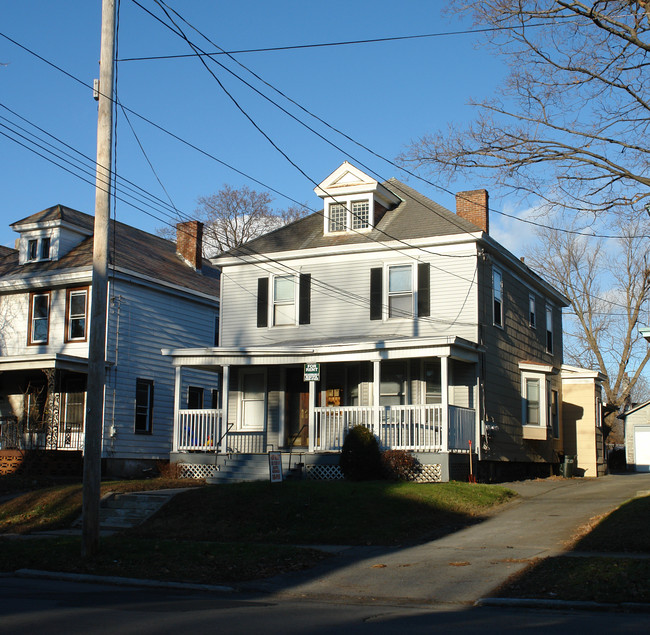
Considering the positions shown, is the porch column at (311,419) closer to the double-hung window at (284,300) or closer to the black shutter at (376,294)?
the black shutter at (376,294)

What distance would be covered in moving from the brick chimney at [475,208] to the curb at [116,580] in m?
17.1

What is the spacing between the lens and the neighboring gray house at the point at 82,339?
87.1 ft

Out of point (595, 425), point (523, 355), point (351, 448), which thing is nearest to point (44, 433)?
point (351, 448)

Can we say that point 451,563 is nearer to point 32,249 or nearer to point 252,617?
point 252,617

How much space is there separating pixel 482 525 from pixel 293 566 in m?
4.78

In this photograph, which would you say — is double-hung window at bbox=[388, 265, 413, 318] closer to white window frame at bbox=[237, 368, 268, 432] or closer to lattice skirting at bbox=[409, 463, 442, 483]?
white window frame at bbox=[237, 368, 268, 432]

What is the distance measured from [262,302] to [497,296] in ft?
23.9

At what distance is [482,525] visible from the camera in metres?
15.4

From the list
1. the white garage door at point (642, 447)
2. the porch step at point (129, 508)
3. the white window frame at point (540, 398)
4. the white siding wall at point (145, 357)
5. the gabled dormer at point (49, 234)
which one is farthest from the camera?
the white garage door at point (642, 447)

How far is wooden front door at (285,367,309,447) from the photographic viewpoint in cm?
2445

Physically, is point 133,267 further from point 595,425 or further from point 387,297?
point 595,425

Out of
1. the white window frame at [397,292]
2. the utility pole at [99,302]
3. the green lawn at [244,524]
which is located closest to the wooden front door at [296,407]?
the white window frame at [397,292]

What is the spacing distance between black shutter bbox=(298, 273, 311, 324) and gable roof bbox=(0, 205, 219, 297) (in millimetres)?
5909

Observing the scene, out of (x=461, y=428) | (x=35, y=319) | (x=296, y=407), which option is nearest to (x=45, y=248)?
(x=35, y=319)
